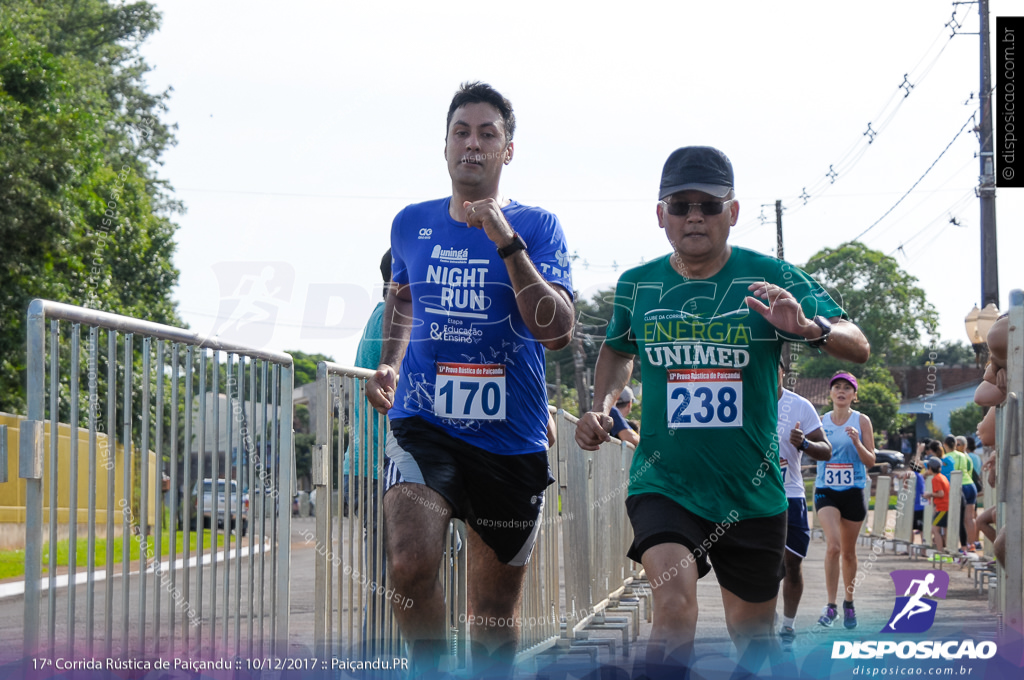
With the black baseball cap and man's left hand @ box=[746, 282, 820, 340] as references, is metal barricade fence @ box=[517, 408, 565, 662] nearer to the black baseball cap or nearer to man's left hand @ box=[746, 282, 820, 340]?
the black baseball cap

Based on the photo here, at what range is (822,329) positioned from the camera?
4391mm

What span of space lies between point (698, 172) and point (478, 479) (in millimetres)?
1433

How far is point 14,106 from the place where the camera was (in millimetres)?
22547

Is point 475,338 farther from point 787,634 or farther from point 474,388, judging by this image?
point 787,634

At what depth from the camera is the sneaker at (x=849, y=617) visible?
9.74 m

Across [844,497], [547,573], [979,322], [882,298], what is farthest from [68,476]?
[882,298]

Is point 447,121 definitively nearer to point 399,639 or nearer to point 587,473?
point 399,639

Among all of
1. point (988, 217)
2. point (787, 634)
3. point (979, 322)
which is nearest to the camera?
point (787, 634)

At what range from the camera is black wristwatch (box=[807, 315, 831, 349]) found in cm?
437

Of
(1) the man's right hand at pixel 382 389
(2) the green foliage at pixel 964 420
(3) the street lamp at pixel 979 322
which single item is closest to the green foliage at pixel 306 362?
(1) the man's right hand at pixel 382 389

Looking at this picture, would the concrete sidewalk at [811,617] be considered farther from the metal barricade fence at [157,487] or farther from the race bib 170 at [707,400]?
the race bib 170 at [707,400]

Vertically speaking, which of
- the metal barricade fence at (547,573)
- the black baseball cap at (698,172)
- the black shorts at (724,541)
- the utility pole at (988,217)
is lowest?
the metal barricade fence at (547,573)

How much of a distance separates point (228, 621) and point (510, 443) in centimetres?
125

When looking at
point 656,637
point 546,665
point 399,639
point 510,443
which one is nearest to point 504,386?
point 510,443
